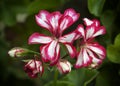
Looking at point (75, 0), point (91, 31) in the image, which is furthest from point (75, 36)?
point (75, 0)

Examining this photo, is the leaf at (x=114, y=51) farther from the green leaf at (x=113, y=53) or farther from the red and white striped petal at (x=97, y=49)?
the red and white striped petal at (x=97, y=49)

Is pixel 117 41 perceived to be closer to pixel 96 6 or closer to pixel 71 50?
pixel 96 6

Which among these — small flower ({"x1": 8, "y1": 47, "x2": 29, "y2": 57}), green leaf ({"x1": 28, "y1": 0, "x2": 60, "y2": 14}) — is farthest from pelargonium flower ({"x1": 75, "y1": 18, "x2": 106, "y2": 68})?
green leaf ({"x1": 28, "y1": 0, "x2": 60, "y2": 14})

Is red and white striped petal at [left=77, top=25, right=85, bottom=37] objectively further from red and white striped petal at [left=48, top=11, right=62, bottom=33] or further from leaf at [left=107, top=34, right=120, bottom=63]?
leaf at [left=107, top=34, right=120, bottom=63]

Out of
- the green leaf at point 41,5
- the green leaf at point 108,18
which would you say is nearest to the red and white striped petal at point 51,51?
the green leaf at point 108,18

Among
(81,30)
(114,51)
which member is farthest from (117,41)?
(81,30)

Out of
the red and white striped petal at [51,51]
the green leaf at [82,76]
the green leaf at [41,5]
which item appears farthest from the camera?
the green leaf at [41,5]
